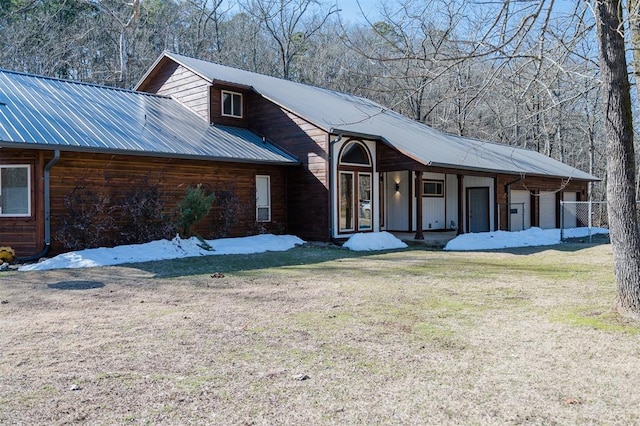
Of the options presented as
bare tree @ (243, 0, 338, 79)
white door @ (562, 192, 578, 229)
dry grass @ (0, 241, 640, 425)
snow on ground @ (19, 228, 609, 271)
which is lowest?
dry grass @ (0, 241, 640, 425)

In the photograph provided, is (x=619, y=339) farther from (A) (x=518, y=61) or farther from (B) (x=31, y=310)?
(B) (x=31, y=310)

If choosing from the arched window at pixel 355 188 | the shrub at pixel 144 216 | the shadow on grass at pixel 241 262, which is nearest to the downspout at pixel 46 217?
the shrub at pixel 144 216

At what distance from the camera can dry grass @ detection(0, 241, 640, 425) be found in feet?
10.4

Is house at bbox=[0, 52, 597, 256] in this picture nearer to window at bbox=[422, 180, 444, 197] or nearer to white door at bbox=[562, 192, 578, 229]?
window at bbox=[422, 180, 444, 197]

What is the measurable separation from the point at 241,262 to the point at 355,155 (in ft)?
20.9

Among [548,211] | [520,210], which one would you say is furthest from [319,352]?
[548,211]

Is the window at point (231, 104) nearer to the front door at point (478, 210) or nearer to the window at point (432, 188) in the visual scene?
the window at point (432, 188)

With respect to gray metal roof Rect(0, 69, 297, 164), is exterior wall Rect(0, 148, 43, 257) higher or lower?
lower

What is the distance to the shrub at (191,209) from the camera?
12891mm

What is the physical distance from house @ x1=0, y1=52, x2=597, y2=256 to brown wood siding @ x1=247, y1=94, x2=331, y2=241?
37 mm

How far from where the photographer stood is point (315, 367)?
157 inches

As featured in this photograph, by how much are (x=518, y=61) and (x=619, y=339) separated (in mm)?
4051

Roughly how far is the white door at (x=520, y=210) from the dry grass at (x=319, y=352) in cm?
1425

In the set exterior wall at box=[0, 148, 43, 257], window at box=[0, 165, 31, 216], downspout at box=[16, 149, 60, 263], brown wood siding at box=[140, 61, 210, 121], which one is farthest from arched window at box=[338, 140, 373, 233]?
window at box=[0, 165, 31, 216]
